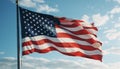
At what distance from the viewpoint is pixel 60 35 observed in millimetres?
29344

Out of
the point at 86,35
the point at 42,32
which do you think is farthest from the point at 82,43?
the point at 42,32

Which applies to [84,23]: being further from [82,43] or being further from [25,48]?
[25,48]

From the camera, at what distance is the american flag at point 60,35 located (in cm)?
2848

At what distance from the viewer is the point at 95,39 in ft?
96.5

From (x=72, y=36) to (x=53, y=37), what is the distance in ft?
4.74

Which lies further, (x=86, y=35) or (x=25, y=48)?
(x=86, y=35)

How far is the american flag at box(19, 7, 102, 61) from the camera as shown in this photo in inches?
1121

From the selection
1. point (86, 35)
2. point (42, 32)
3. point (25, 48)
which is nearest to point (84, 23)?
point (86, 35)

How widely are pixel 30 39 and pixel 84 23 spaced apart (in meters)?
4.31

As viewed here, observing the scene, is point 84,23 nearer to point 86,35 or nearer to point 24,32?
point 86,35

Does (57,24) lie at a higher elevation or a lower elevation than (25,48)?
higher

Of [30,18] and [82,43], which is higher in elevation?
[30,18]

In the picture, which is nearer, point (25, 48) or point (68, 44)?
point (25, 48)

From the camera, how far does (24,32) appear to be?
28297 mm
